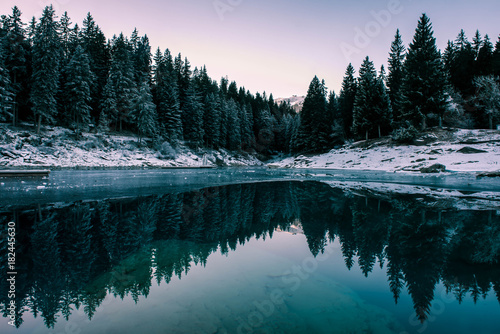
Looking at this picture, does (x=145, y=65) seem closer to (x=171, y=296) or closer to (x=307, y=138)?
(x=307, y=138)

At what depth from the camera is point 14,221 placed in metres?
6.55

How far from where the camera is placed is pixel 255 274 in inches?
152

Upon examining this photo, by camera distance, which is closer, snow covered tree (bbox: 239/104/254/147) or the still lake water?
the still lake water

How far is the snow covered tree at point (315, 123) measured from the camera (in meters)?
58.6

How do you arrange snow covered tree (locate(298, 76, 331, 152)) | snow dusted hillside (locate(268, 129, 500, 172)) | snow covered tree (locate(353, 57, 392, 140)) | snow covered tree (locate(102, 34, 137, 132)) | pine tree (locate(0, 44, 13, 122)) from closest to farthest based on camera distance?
1. snow dusted hillside (locate(268, 129, 500, 172))
2. pine tree (locate(0, 44, 13, 122))
3. snow covered tree (locate(353, 57, 392, 140))
4. snow covered tree (locate(102, 34, 137, 132))
5. snow covered tree (locate(298, 76, 331, 152))

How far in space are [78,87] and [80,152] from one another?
41.6ft

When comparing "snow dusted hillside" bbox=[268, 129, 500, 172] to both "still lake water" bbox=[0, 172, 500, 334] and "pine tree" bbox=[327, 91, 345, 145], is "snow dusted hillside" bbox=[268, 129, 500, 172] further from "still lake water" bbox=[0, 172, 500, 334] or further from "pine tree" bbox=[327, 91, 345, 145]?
"still lake water" bbox=[0, 172, 500, 334]

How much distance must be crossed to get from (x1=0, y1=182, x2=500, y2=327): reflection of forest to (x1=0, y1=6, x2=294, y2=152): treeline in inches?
1602

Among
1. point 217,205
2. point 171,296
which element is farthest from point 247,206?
point 171,296

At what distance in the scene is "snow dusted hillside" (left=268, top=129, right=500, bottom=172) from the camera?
26375 millimetres

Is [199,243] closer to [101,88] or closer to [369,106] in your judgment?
[369,106]

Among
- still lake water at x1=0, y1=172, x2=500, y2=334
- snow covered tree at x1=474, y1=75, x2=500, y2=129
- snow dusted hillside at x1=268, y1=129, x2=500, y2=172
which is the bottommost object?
still lake water at x1=0, y1=172, x2=500, y2=334

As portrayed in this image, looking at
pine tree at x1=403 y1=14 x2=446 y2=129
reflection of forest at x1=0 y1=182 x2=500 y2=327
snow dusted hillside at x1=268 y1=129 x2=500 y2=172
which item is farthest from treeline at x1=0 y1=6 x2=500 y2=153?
reflection of forest at x1=0 y1=182 x2=500 y2=327

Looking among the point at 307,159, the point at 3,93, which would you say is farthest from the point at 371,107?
the point at 3,93
